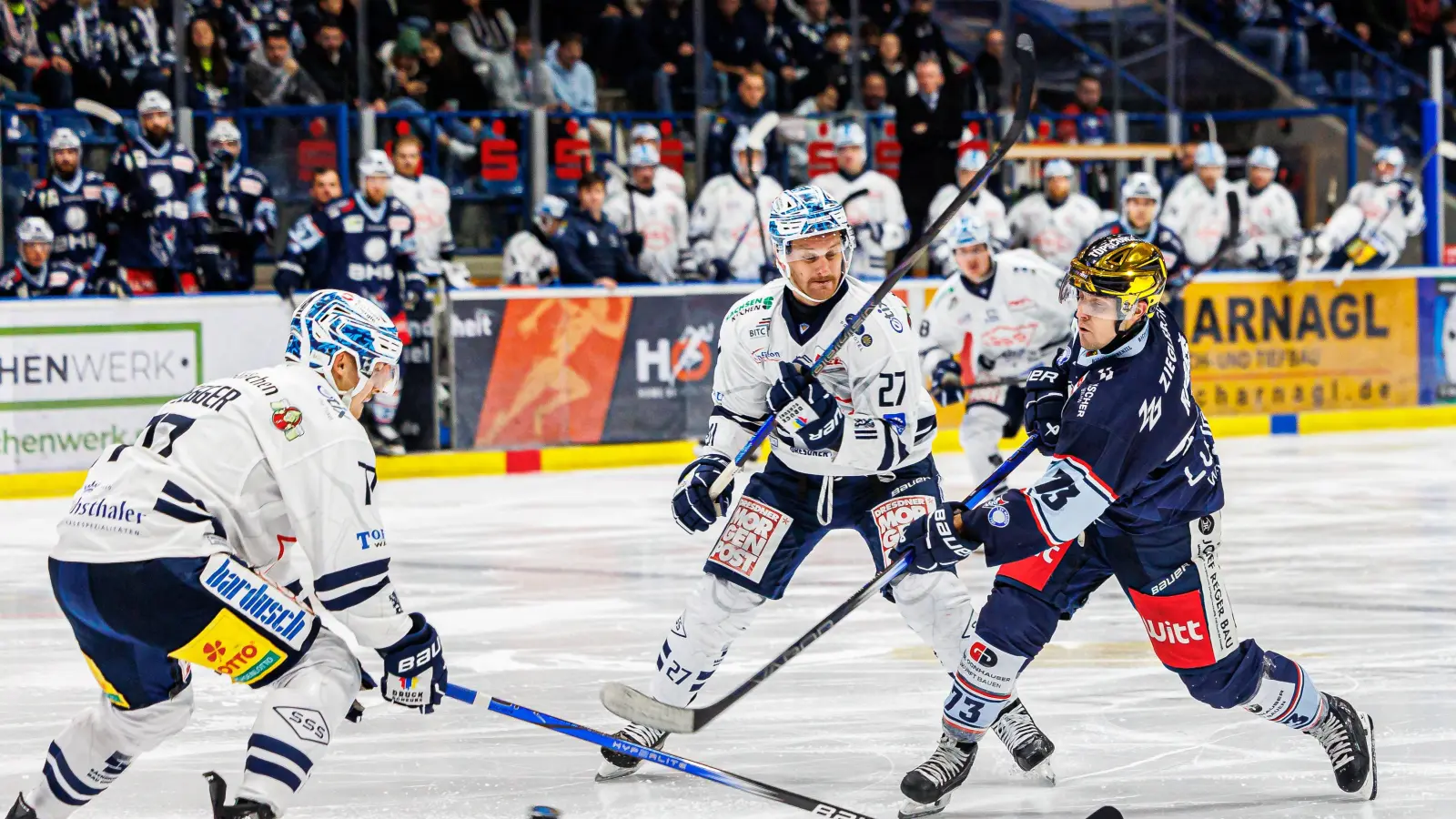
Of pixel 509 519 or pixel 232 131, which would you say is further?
pixel 232 131

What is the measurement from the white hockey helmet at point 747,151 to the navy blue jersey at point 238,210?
2960 mm

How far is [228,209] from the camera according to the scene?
471 inches

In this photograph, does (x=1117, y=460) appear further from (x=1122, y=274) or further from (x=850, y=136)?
(x=850, y=136)

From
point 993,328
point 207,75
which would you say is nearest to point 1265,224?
point 993,328

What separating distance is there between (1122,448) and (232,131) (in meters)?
8.45

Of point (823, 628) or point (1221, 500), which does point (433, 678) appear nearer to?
point (823, 628)

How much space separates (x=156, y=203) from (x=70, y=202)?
0.47 m

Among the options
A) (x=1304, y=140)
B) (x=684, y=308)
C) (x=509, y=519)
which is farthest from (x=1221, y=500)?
(x=1304, y=140)

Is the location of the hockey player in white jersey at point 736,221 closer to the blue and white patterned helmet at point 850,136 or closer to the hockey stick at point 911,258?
the blue and white patterned helmet at point 850,136

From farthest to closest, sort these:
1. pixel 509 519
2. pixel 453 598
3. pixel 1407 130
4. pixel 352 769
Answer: pixel 1407 130 < pixel 509 519 < pixel 453 598 < pixel 352 769

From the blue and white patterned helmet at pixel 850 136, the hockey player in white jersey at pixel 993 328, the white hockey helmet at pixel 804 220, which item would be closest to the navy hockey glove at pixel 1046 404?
the white hockey helmet at pixel 804 220

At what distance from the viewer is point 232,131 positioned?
39.1 feet

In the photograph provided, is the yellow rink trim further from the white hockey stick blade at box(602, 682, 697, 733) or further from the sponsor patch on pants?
the white hockey stick blade at box(602, 682, 697, 733)

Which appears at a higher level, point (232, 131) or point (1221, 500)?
point (232, 131)
